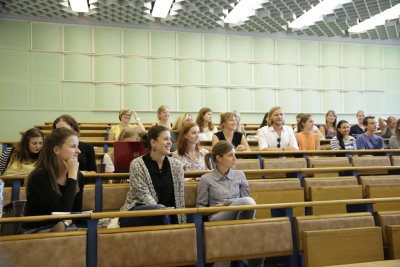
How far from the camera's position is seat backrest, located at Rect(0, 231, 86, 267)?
54.7 inches

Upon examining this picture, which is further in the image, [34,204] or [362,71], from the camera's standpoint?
[362,71]

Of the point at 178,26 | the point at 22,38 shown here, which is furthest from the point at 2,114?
the point at 178,26

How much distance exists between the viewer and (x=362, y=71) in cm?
865

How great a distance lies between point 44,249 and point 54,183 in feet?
1.32

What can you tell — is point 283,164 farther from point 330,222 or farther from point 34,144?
point 34,144

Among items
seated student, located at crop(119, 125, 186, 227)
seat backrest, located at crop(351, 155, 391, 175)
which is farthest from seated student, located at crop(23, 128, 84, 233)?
seat backrest, located at crop(351, 155, 391, 175)

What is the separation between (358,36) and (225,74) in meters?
3.17

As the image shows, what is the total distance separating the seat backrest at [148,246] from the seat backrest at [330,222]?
1.72 ft

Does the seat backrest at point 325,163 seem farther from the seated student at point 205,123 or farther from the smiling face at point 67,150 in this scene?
the smiling face at point 67,150

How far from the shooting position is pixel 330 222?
185cm

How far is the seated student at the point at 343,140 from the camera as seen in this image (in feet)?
12.8

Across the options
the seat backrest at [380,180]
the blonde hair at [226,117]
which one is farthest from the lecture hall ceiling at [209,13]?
the seat backrest at [380,180]

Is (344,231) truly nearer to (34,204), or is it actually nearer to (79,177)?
(79,177)

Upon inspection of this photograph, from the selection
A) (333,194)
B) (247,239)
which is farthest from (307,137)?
(247,239)
